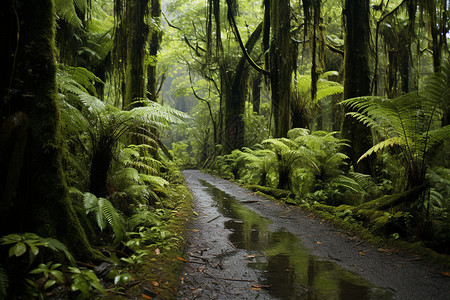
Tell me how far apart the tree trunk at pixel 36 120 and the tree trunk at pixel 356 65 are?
18.2 feet

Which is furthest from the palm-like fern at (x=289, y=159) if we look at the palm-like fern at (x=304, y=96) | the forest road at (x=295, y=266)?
the palm-like fern at (x=304, y=96)

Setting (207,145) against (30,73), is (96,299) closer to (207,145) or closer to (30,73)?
(30,73)

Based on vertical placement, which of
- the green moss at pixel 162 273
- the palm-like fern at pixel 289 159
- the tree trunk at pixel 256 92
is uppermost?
the tree trunk at pixel 256 92

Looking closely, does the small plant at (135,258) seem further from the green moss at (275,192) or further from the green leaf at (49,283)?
the green moss at (275,192)

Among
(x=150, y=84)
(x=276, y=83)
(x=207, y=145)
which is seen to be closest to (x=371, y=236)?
(x=276, y=83)

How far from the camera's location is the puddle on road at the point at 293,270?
2018 millimetres

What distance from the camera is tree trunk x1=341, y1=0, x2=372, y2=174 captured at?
5.83 m

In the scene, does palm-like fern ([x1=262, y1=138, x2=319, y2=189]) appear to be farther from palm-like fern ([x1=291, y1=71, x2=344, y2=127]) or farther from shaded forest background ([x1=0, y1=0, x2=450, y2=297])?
palm-like fern ([x1=291, y1=71, x2=344, y2=127])

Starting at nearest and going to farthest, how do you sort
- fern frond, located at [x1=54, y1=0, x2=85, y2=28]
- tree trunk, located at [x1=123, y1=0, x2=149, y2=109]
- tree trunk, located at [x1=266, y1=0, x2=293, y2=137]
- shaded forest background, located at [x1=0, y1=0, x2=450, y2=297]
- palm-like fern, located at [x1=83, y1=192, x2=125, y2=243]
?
shaded forest background, located at [x1=0, y1=0, x2=450, y2=297], palm-like fern, located at [x1=83, y1=192, x2=125, y2=243], fern frond, located at [x1=54, y1=0, x2=85, y2=28], tree trunk, located at [x1=123, y1=0, x2=149, y2=109], tree trunk, located at [x1=266, y1=0, x2=293, y2=137]

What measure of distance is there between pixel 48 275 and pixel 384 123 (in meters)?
4.30

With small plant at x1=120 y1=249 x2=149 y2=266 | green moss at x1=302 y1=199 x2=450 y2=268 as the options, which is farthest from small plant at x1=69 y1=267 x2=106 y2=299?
green moss at x1=302 y1=199 x2=450 y2=268

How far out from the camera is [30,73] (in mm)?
1975

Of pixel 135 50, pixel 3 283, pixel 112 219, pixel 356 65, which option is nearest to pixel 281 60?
pixel 356 65

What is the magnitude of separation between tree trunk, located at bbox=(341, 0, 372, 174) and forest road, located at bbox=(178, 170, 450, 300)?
8.62ft
